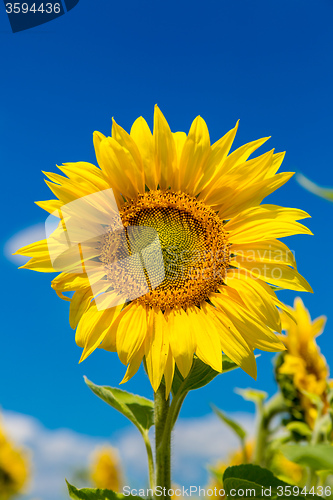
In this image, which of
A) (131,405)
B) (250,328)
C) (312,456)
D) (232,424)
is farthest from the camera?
(232,424)

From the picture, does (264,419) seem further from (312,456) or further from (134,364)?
(134,364)

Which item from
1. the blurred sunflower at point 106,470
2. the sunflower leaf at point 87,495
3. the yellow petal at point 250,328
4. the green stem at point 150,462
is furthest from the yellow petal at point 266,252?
the blurred sunflower at point 106,470

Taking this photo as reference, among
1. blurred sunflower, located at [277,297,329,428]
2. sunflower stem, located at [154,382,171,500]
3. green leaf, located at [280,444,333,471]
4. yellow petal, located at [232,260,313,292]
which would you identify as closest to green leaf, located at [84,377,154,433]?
sunflower stem, located at [154,382,171,500]

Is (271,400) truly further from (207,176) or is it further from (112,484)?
(112,484)

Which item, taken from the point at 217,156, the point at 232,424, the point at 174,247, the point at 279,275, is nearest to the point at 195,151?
the point at 217,156

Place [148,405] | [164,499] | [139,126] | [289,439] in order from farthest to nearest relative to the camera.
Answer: [289,439]
[148,405]
[139,126]
[164,499]

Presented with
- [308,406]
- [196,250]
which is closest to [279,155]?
[196,250]

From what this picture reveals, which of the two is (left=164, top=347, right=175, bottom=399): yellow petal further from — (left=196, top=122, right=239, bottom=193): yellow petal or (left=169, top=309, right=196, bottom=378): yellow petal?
(left=196, top=122, right=239, bottom=193): yellow petal
